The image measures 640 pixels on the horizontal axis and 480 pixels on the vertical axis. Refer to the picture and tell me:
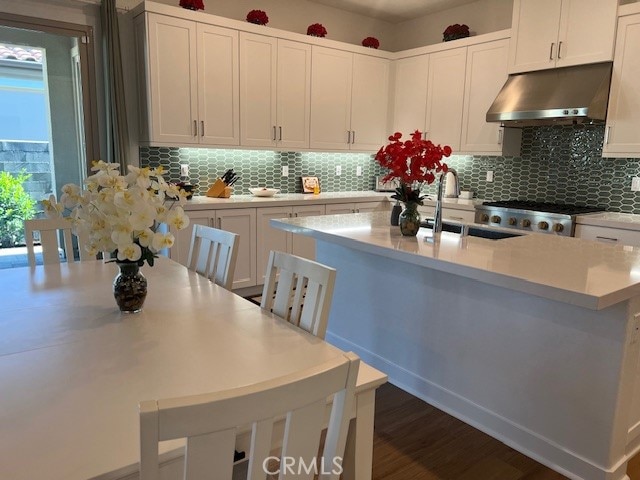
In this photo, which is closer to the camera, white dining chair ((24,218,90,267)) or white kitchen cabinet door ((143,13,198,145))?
white dining chair ((24,218,90,267))

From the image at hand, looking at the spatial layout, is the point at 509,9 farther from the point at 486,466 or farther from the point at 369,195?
the point at 486,466

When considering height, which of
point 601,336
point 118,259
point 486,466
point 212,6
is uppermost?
point 212,6

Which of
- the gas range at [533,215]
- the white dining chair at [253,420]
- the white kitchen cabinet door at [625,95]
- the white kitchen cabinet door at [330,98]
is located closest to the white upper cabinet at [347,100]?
the white kitchen cabinet door at [330,98]

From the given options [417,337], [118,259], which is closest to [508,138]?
[417,337]

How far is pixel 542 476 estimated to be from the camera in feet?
6.47

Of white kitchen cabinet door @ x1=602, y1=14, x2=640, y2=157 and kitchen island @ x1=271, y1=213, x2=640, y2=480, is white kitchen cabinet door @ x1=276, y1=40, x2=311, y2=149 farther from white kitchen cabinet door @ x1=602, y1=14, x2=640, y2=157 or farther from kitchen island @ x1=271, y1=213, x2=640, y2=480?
white kitchen cabinet door @ x1=602, y1=14, x2=640, y2=157

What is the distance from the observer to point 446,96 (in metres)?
4.84

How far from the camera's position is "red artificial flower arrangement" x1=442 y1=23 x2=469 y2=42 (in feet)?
15.6

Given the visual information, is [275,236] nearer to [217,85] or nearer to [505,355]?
[217,85]

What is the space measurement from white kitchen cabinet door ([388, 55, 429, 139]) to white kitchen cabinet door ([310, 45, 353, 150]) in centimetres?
64

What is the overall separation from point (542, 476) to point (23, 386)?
6.34 ft

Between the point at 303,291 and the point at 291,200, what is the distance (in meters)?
2.83

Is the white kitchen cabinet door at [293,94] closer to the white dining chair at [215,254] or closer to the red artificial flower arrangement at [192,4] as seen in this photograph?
the red artificial flower arrangement at [192,4]

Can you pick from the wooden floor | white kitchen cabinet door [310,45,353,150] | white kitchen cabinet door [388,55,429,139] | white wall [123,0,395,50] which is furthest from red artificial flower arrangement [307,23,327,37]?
the wooden floor
